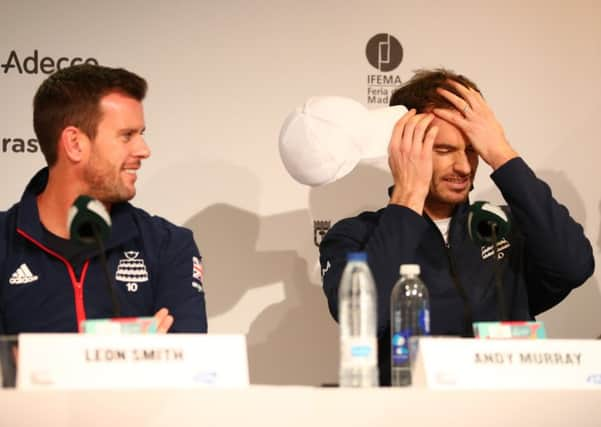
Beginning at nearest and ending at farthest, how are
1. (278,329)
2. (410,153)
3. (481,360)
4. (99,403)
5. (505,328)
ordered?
1. (99,403)
2. (481,360)
3. (505,328)
4. (410,153)
5. (278,329)

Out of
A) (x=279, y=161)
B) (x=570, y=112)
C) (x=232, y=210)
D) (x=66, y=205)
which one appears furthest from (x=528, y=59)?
(x=66, y=205)

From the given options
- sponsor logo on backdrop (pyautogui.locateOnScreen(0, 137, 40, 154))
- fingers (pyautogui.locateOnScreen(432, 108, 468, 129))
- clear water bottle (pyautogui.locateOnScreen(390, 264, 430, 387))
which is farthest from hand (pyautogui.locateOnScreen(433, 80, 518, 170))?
sponsor logo on backdrop (pyautogui.locateOnScreen(0, 137, 40, 154))

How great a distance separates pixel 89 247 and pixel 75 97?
387mm

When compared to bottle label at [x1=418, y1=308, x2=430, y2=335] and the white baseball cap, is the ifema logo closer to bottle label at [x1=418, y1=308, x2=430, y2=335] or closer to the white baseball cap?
the white baseball cap

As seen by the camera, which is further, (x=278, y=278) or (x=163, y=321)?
(x=278, y=278)

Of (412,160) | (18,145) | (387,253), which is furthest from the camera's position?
(18,145)

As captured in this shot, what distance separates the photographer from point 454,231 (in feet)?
8.09

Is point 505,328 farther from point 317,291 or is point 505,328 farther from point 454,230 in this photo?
point 317,291

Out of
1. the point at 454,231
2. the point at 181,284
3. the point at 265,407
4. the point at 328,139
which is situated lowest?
the point at 265,407

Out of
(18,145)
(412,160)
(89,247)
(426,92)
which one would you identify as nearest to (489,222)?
(412,160)

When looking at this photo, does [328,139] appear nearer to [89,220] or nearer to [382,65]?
[89,220]

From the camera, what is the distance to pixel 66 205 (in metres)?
2.40

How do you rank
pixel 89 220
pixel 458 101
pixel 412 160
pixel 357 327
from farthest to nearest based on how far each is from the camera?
pixel 458 101
pixel 412 160
pixel 89 220
pixel 357 327

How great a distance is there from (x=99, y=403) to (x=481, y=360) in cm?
63
